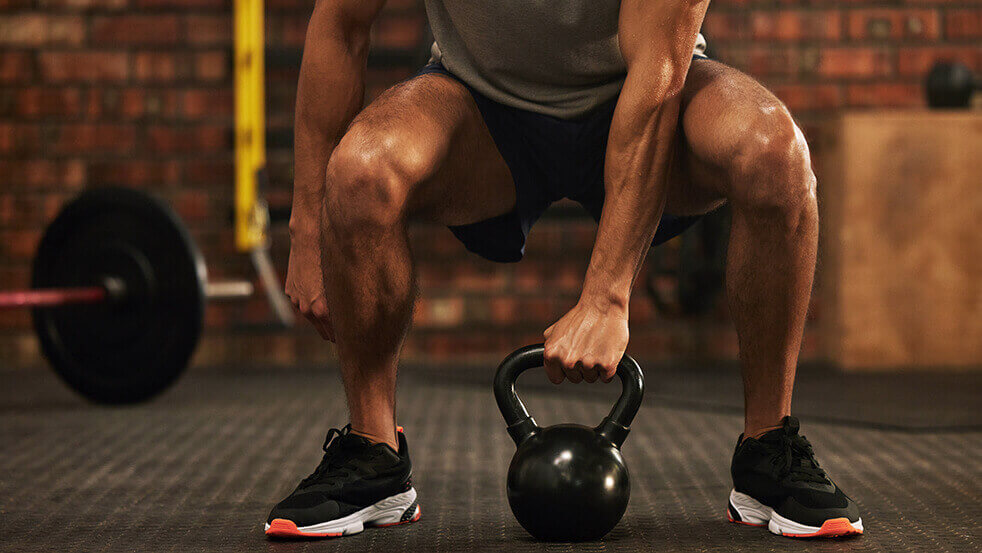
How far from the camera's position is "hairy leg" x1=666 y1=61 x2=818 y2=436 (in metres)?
1.28

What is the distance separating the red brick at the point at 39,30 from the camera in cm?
352

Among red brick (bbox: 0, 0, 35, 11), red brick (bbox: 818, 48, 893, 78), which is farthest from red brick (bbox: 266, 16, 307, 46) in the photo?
red brick (bbox: 818, 48, 893, 78)

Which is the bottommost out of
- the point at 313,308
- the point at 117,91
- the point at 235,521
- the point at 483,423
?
the point at 483,423

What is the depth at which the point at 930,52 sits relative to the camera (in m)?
3.64

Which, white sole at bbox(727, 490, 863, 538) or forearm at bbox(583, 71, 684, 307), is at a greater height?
forearm at bbox(583, 71, 684, 307)

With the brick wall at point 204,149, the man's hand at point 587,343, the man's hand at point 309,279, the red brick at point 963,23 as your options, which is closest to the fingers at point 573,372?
the man's hand at point 587,343

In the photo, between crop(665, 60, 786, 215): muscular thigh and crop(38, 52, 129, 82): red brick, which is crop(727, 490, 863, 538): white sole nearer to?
crop(665, 60, 786, 215): muscular thigh

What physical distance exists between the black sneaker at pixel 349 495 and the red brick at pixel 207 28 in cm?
240

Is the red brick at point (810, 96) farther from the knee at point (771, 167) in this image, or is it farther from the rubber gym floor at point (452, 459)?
the knee at point (771, 167)

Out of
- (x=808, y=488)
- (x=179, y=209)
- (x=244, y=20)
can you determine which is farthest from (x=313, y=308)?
(x=179, y=209)

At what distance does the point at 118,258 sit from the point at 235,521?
4.46ft

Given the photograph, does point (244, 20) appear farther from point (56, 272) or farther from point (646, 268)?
point (646, 268)

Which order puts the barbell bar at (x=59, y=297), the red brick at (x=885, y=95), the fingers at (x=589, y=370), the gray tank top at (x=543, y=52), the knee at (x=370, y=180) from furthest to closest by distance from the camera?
the red brick at (x=885, y=95), the barbell bar at (x=59, y=297), the gray tank top at (x=543, y=52), the knee at (x=370, y=180), the fingers at (x=589, y=370)

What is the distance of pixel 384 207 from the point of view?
132 cm
